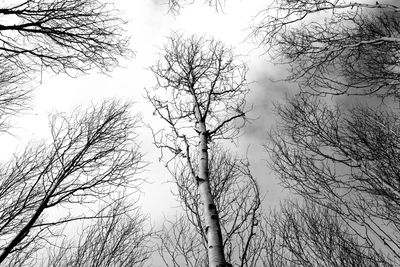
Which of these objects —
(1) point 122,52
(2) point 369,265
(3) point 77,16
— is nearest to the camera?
(3) point 77,16

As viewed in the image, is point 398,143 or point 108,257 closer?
point 398,143

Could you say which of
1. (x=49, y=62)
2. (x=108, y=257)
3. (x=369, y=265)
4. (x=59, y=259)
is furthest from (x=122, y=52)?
(x=369, y=265)

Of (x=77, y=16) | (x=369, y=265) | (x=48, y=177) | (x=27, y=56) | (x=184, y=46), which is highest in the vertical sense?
(x=184, y=46)

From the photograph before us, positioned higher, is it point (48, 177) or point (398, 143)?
point (398, 143)

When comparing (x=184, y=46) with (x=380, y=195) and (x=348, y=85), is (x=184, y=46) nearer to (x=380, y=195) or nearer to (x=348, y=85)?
(x=348, y=85)

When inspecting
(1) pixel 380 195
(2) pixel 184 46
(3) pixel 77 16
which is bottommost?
(1) pixel 380 195

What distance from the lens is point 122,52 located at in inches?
132

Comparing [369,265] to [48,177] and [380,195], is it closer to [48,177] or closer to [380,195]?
[380,195]

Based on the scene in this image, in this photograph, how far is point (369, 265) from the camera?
577cm

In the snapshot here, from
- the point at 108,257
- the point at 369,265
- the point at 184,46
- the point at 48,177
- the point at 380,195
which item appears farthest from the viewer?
the point at 108,257

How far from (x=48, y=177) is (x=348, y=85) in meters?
4.03

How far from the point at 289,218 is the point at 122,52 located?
6314 mm

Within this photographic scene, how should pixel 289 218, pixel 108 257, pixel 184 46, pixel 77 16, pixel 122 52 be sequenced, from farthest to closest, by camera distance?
pixel 289 218 → pixel 108 257 → pixel 184 46 → pixel 122 52 → pixel 77 16

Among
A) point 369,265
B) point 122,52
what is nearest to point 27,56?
point 122,52
